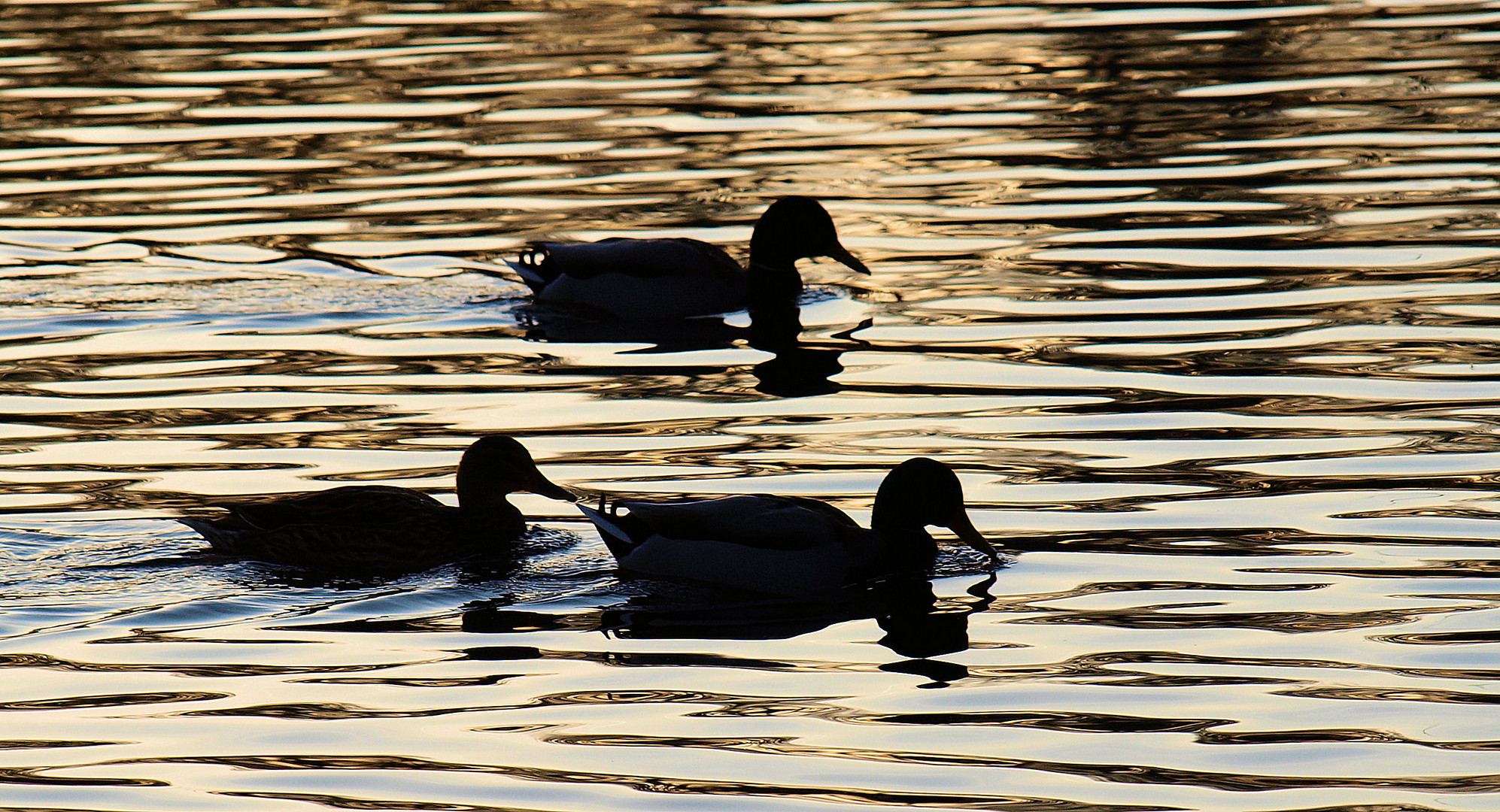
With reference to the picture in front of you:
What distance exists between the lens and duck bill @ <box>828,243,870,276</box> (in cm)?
1507

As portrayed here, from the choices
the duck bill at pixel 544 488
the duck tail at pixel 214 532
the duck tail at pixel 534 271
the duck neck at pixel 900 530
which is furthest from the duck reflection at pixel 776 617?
the duck tail at pixel 534 271

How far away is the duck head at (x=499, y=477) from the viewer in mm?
9453

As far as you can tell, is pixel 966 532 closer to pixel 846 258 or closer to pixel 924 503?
pixel 924 503

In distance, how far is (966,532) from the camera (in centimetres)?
902

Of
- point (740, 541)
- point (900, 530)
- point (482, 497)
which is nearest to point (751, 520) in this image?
point (740, 541)

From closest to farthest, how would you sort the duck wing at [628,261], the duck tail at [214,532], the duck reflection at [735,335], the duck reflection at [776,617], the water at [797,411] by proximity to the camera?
the water at [797,411] → the duck reflection at [776,617] → the duck tail at [214,532] → the duck reflection at [735,335] → the duck wing at [628,261]

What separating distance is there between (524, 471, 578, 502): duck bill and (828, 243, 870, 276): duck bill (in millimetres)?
5816

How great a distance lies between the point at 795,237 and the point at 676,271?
0.96 metres

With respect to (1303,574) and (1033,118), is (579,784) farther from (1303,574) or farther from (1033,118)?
(1033,118)

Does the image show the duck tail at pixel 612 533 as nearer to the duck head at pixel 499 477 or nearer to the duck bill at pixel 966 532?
the duck head at pixel 499 477

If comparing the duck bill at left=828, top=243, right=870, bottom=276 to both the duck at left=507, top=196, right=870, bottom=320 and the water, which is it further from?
the water

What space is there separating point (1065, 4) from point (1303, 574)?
17.3 meters

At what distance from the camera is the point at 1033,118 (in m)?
20.2

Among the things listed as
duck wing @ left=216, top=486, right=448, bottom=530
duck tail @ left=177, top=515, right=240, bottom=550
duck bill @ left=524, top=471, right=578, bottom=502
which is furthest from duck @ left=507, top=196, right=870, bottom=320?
duck tail @ left=177, top=515, right=240, bottom=550
